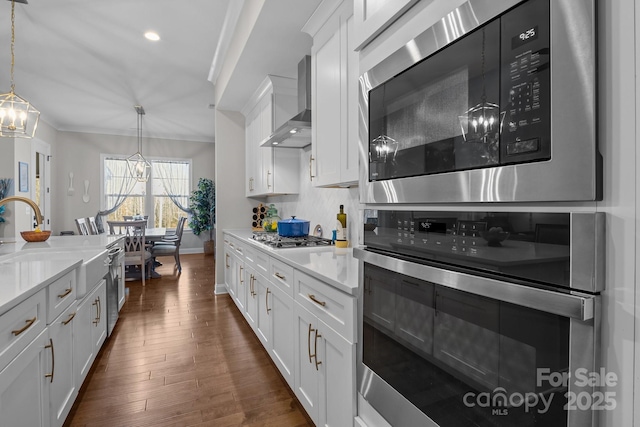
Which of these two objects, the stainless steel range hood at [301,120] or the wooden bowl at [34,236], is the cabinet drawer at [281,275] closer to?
the stainless steel range hood at [301,120]

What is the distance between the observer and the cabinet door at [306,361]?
5.51 feet

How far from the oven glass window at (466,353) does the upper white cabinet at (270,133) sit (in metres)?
2.70

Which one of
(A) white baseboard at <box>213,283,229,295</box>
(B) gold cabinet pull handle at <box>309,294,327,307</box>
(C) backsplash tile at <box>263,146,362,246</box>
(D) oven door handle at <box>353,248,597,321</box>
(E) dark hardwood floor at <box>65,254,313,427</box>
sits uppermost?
(C) backsplash tile at <box>263,146,362,246</box>

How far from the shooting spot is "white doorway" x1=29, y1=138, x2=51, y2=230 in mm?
6051

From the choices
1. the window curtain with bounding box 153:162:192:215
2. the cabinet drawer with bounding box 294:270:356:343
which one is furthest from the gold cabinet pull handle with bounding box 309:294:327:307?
the window curtain with bounding box 153:162:192:215

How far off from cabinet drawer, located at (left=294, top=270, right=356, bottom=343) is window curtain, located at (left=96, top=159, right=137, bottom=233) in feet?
23.7

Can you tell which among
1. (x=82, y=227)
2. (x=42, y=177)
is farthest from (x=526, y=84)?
(x=42, y=177)

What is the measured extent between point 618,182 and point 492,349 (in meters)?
0.40

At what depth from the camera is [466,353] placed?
0.79 m

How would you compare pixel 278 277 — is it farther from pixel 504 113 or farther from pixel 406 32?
pixel 504 113

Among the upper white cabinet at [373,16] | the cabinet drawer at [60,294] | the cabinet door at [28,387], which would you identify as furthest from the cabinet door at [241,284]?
the upper white cabinet at [373,16]

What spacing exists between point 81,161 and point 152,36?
5.32m

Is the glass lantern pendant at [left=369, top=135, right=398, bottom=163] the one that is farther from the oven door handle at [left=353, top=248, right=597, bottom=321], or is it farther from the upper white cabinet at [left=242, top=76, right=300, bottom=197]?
the upper white cabinet at [left=242, top=76, right=300, bottom=197]

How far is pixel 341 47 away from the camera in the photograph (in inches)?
80.3
